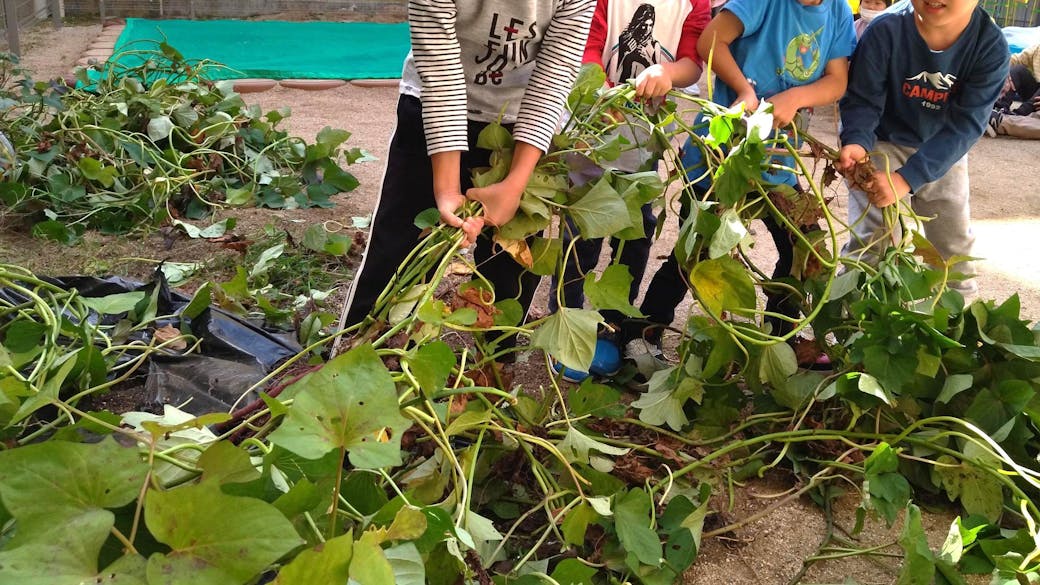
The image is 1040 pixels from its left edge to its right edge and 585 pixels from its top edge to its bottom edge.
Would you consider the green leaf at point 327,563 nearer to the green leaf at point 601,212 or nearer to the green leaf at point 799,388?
the green leaf at point 601,212

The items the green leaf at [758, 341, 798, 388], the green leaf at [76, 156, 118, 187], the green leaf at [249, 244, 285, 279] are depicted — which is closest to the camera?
the green leaf at [758, 341, 798, 388]

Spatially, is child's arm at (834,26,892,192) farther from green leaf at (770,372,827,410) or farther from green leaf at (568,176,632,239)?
green leaf at (568,176,632,239)

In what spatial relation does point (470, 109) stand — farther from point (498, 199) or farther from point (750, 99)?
point (750, 99)

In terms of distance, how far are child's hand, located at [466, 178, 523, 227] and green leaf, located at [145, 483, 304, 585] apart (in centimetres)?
64

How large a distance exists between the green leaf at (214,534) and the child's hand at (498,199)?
0.64 m

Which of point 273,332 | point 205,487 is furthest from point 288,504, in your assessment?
point 273,332

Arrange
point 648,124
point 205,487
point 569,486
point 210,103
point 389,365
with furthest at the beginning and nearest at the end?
point 210,103 < point 648,124 < point 569,486 < point 389,365 < point 205,487

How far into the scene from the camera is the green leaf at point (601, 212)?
48.6 inches

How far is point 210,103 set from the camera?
2.83 m

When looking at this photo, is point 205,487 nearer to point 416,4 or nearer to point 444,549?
point 444,549

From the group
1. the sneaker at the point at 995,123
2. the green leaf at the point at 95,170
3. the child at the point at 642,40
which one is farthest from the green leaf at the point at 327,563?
the sneaker at the point at 995,123

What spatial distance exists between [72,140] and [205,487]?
7.11 ft

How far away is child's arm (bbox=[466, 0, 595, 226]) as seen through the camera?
4.01ft

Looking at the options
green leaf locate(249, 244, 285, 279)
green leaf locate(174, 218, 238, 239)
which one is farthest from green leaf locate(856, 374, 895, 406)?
green leaf locate(174, 218, 238, 239)
